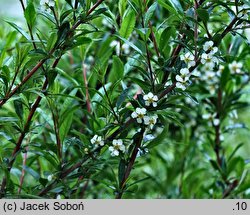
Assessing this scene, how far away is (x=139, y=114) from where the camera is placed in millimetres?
939

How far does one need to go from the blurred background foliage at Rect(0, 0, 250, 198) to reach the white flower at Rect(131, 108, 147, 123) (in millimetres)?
49

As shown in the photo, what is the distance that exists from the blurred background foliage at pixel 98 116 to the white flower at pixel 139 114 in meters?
0.05

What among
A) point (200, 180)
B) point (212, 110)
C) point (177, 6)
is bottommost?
point (200, 180)

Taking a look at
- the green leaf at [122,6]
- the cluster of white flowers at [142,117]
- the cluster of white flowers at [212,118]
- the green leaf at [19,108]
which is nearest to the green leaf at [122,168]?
the cluster of white flowers at [142,117]

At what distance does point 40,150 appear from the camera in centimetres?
105

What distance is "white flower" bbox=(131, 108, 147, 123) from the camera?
36.8 inches

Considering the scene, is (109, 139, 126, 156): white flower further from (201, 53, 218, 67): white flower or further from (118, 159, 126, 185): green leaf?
(201, 53, 218, 67): white flower

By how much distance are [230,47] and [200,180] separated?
464mm

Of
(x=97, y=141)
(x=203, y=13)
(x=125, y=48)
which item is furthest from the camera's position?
(x=125, y=48)

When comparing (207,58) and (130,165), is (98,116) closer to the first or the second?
(130,165)

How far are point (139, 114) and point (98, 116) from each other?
18 cm

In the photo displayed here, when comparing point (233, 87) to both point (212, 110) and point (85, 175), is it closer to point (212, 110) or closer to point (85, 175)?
point (212, 110)

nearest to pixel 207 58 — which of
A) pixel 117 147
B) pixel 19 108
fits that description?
pixel 117 147
